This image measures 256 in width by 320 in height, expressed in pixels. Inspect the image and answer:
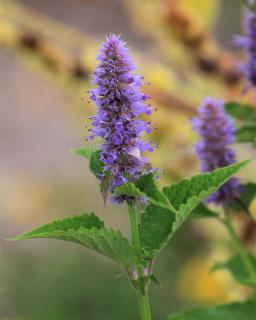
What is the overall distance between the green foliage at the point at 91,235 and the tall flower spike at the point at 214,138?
0.92ft

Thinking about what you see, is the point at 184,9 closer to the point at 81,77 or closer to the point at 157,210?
the point at 81,77

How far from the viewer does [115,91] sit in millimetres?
778

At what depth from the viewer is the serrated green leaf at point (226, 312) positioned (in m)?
0.97

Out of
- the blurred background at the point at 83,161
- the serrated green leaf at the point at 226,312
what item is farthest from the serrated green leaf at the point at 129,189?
the blurred background at the point at 83,161

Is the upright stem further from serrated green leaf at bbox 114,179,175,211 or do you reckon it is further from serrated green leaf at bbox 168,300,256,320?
serrated green leaf at bbox 168,300,256,320

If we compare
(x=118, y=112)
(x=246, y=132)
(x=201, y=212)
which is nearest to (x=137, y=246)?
(x=118, y=112)

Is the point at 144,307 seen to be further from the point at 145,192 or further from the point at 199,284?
the point at 199,284

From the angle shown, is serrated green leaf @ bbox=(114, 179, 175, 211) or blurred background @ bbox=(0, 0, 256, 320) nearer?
serrated green leaf @ bbox=(114, 179, 175, 211)

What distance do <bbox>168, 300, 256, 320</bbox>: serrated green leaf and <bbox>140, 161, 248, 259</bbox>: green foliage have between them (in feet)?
0.64

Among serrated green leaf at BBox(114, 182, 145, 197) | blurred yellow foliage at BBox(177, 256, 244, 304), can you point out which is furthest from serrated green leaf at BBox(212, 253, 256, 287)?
blurred yellow foliage at BBox(177, 256, 244, 304)

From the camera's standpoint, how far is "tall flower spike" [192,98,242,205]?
3.38 feet

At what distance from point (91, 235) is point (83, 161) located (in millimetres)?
4099

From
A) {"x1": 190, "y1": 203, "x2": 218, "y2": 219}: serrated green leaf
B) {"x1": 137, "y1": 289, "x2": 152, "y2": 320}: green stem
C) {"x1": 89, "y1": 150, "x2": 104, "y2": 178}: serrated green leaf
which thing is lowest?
{"x1": 137, "y1": 289, "x2": 152, "y2": 320}: green stem

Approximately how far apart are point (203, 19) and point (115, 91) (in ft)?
4.02
